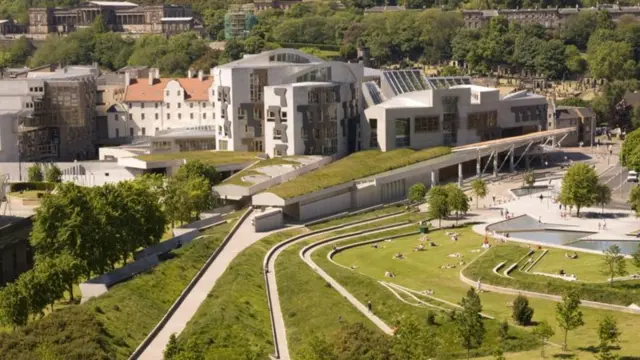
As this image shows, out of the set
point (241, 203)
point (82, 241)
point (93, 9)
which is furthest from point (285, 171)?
point (93, 9)

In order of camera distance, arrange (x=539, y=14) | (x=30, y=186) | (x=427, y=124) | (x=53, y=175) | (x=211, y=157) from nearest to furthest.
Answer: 1. (x=30, y=186)
2. (x=53, y=175)
3. (x=211, y=157)
4. (x=427, y=124)
5. (x=539, y=14)

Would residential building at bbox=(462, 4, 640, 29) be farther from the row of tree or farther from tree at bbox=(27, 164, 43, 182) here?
the row of tree

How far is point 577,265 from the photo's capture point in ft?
144

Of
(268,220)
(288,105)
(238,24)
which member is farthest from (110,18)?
(268,220)

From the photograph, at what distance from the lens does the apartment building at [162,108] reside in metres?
79.1

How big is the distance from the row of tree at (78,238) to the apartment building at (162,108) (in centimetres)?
3126

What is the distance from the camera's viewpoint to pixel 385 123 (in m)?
66.9

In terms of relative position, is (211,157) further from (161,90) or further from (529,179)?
(529,179)

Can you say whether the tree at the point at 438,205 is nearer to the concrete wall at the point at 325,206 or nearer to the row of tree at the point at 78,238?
the concrete wall at the point at 325,206

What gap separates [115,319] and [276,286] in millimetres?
8509

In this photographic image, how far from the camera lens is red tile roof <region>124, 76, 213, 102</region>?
7956 centimetres

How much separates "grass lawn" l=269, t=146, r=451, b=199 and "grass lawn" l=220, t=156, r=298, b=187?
196cm

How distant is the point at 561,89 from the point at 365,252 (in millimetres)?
55571

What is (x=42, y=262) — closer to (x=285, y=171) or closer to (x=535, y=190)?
(x=285, y=171)
